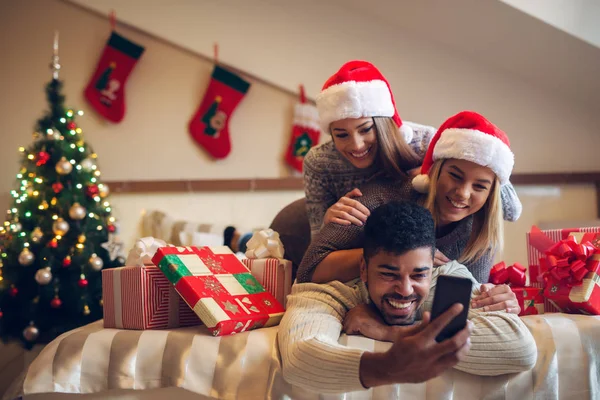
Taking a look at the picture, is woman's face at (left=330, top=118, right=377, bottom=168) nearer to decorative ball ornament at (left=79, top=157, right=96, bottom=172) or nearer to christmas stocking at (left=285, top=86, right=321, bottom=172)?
decorative ball ornament at (left=79, top=157, right=96, bottom=172)

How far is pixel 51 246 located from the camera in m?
2.70

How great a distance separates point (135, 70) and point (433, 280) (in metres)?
2.72

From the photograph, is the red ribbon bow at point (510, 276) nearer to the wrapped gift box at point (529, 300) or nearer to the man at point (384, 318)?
the wrapped gift box at point (529, 300)

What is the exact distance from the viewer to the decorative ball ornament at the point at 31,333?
267 centimetres

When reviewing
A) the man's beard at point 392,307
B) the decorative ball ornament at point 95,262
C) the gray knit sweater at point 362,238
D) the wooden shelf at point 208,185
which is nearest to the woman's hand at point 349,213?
the gray knit sweater at point 362,238

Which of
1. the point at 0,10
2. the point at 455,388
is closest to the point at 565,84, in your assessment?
the point at 455,388

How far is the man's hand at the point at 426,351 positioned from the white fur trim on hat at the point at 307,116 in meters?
2.56

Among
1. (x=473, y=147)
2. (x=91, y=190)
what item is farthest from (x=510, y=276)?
(x=91, y=190)

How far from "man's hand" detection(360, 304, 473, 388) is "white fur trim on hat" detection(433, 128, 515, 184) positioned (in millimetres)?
583

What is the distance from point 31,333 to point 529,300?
6.62 ft

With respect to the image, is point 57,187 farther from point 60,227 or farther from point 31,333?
point 31,333

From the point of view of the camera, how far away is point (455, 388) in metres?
1.32

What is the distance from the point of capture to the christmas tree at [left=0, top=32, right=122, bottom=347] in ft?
8.88

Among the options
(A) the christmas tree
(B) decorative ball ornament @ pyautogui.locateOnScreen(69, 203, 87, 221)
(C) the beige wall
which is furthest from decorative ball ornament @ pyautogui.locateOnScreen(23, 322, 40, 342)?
(C) the beige wall
